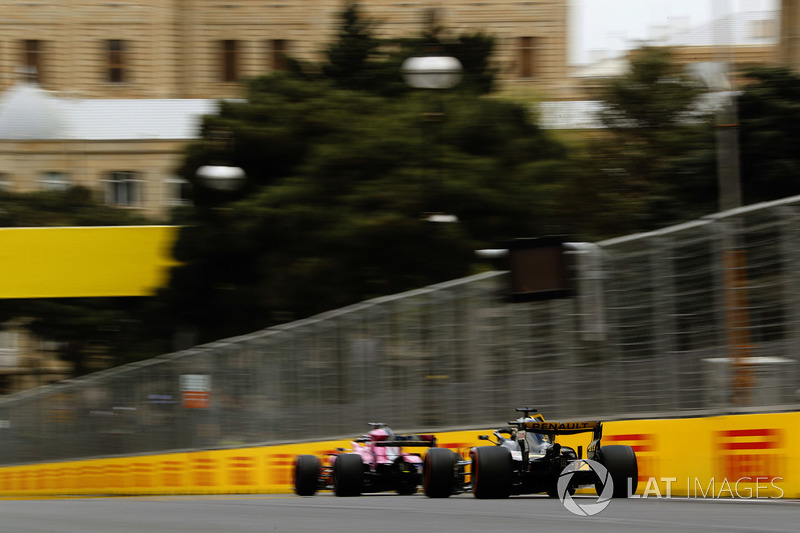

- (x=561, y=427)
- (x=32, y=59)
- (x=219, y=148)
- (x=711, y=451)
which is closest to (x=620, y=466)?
(x=561, y=427)

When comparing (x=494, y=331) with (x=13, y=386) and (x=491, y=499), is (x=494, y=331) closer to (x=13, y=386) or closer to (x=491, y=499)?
(x=491, y=499)

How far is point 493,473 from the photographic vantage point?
12.4 meters

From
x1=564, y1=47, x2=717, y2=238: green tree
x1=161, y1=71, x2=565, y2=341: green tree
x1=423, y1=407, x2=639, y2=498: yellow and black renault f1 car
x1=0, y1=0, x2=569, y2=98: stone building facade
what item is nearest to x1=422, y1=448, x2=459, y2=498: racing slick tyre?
x1=423, y1=407, x2=639, y2=498: yellow and black renault f1 car

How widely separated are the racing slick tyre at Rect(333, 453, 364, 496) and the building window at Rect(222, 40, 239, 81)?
52.8 m

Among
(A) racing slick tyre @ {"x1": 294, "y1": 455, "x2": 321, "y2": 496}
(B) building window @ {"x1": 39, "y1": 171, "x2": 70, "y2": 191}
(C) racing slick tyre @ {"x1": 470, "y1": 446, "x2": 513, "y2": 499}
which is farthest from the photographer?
(B) building window @ {"x1": 39, "y1": 171, "x2": 70, "y2": 191}

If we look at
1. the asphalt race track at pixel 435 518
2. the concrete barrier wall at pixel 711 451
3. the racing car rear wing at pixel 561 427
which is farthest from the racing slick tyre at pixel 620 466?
the concrete barrier wall at pixel 711 451

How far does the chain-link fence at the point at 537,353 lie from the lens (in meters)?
12.5

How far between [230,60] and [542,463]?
185 feet

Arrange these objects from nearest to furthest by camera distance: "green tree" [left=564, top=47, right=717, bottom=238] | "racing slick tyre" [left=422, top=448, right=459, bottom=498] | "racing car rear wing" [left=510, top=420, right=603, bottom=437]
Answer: "racing car rear wing" [left=510, top=420, right=603, bottom=437], "racing slick tyre" [left=422, top=448, right=459, bottom=498], "green tree" [left=564, top=47, right=717, bottom=238]

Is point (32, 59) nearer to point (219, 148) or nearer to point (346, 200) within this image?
point (219, 148)

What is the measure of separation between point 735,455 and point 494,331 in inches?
210

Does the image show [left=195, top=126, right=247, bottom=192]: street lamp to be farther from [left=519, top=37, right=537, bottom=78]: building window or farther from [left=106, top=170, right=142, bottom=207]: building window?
[left=519, top=37, right=537, bottom=78]: building window

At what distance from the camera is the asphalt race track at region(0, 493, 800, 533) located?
26.9ft

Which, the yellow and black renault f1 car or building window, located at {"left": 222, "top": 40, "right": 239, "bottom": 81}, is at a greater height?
building window, located at {"left": 222, "top": 40, "right": 239, "bottom": 81}
